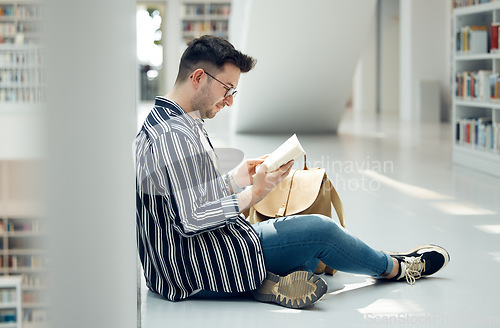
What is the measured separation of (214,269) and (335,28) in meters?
6.03

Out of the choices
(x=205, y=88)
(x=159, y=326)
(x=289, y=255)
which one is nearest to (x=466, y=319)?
(x=289, y=255)

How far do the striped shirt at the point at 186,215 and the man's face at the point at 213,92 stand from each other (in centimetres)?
5

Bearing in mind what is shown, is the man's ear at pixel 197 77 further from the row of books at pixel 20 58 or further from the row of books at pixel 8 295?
the row of books at pixel 8 295

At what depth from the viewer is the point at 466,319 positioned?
218 centimetres

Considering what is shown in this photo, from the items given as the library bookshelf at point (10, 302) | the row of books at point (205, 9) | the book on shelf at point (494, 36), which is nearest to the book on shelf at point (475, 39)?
the book on shelf at point (494, 36)

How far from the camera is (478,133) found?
5.90 meters

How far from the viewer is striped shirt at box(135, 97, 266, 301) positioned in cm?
204

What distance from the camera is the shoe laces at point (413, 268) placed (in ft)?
8.37

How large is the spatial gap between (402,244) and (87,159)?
2419 millimetres

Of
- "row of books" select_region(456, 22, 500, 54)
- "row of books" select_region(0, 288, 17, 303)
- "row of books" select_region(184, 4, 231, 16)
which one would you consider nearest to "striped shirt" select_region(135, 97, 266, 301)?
"row of books" select_region(0, 288, 17, 303)

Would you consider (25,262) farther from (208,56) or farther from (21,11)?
(208,56)

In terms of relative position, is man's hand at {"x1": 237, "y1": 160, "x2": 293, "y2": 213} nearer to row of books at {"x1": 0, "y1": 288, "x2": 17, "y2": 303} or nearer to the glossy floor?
the glossy floor

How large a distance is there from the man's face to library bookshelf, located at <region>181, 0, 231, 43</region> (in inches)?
600

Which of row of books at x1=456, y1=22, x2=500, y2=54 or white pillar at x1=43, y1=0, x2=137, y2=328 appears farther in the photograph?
row of books at x1=456, y1=22, x2=500, y2=54
